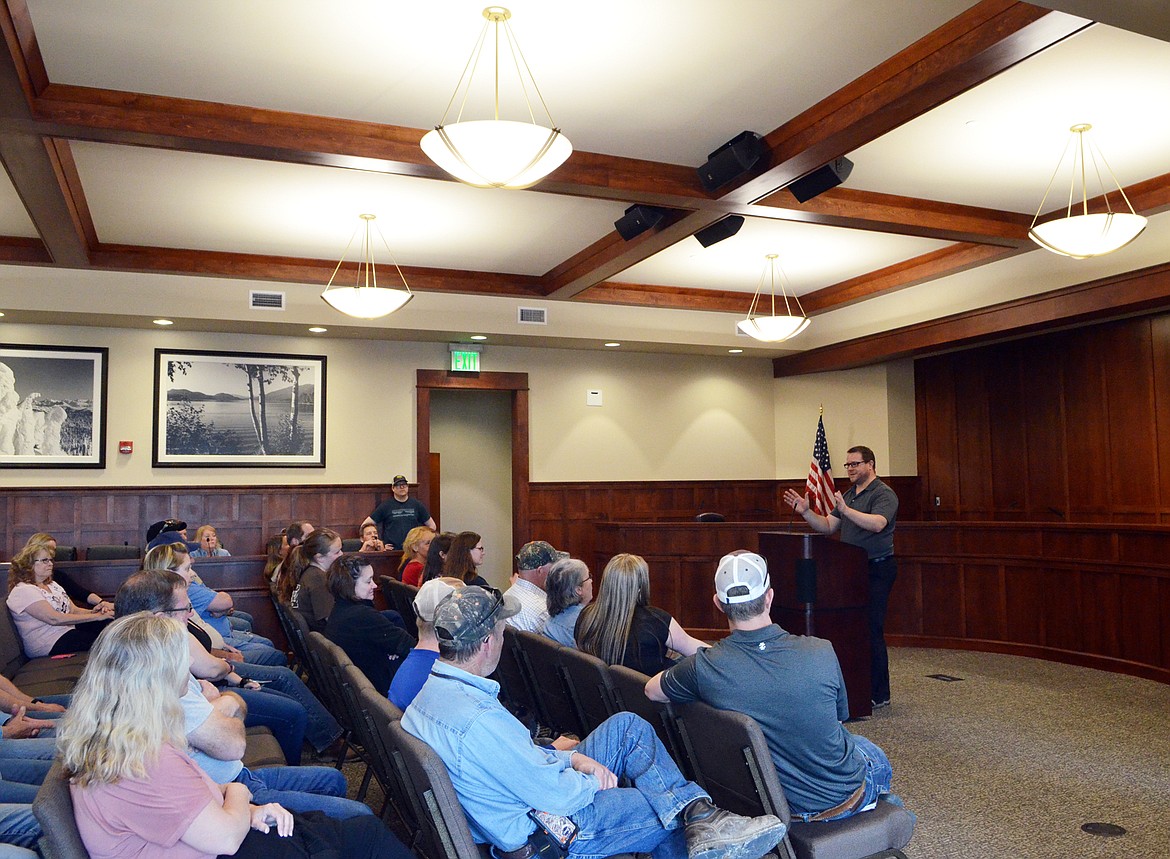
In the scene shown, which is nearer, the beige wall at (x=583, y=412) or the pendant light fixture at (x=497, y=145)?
the pendant light fixture at (x=497, y=145)

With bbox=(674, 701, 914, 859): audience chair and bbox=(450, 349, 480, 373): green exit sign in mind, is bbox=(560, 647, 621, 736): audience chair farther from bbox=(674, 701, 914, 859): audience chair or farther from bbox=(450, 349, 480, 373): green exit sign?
bbox=(450, 349, 480, 373): green exit sign

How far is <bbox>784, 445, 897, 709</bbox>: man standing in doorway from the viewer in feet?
18.7

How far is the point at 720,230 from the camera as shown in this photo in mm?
6641

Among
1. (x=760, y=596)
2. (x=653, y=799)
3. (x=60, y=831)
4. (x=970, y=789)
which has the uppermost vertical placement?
(x=760, y=596)

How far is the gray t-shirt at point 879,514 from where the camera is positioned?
5.80 metres

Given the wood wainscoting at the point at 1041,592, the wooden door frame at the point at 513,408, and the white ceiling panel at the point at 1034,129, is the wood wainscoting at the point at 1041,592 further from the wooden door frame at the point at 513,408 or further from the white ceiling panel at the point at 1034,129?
the wooden door frame at the point at 513,408

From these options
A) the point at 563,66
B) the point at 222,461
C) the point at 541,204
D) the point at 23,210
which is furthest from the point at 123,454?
the point at 563,66

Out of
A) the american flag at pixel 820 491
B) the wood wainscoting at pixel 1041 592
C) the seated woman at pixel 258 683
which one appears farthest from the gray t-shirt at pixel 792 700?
the wood wainscoting at pixel 1041 592

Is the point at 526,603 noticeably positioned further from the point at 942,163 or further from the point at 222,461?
the point at 222,461

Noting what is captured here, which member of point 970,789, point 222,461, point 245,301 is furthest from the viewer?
point 222,461

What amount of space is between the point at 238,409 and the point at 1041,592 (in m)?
7.43

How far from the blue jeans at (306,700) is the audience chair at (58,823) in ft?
8.80

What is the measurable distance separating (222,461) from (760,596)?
7.41 meters

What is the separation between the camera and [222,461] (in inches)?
349
